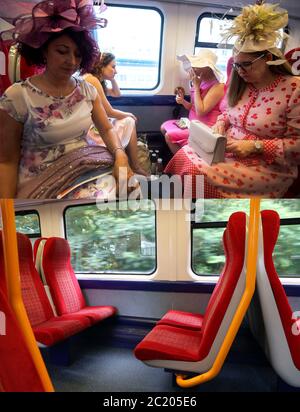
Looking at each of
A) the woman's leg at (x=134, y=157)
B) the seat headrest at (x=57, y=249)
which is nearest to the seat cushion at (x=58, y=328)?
the seat headrest at (x=57, y=249)

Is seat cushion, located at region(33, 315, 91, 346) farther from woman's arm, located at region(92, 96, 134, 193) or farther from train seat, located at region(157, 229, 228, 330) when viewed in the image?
woman's arm, located at region(92, 96, 134, 193)

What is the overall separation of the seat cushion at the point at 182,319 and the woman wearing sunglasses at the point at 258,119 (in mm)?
279

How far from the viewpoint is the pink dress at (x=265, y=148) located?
0.53 metres

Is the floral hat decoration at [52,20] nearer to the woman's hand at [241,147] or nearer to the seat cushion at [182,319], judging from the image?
the woman's hand at [241,147]

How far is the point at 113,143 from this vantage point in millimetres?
587

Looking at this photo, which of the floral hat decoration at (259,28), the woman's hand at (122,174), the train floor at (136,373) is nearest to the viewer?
the floral hat decoration at (259,28)

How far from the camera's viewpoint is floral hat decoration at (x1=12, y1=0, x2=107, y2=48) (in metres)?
0.50

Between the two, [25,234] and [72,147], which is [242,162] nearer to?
[72,147]

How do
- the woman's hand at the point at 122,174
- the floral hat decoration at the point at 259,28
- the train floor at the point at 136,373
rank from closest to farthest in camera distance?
1. the floral hat decoration at the point at 259,28
2. the woman's hand at the point at 122,174
3. the train floor at the point at 136,373

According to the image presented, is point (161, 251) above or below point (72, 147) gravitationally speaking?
below

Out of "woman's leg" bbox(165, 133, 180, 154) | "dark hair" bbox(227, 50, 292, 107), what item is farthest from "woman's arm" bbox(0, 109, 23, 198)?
"dark hair" bbox(227, 50, 292, 107)

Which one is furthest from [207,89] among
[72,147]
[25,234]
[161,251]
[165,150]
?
[25,234]

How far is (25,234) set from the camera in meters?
0.71

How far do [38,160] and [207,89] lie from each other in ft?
0.98
